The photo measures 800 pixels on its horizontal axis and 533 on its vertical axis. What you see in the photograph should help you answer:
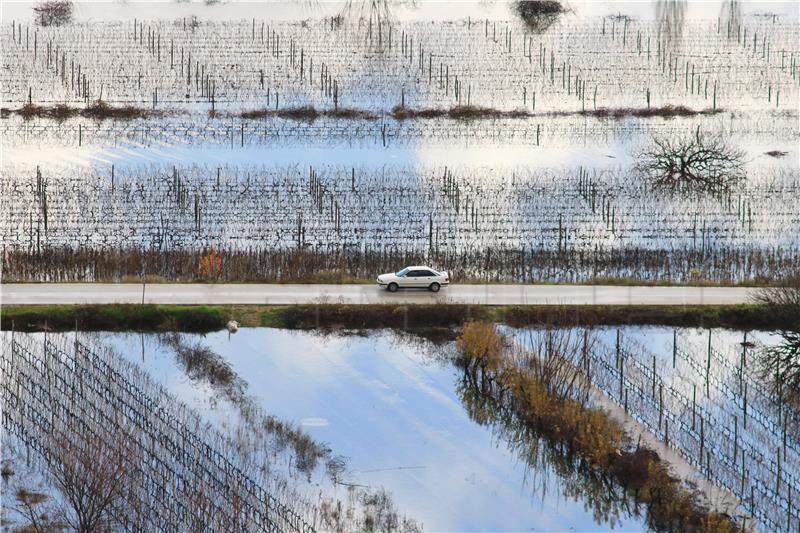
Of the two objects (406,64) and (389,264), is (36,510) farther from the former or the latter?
(406,64)

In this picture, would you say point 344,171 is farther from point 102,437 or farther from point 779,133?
point 102,437

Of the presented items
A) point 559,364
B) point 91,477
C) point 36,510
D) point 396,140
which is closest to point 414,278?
point 559,364

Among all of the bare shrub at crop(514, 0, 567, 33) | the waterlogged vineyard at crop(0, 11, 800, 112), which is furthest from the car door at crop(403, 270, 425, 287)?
the bare shrub at crop(514, 0, 567, 33)

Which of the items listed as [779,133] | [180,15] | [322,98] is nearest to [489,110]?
[322,98]

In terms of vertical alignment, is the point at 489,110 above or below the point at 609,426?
above

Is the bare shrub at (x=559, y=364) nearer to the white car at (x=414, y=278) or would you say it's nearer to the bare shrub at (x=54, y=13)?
the white car at (x=414, y=278)

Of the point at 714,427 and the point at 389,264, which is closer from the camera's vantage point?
the point at 714,427
